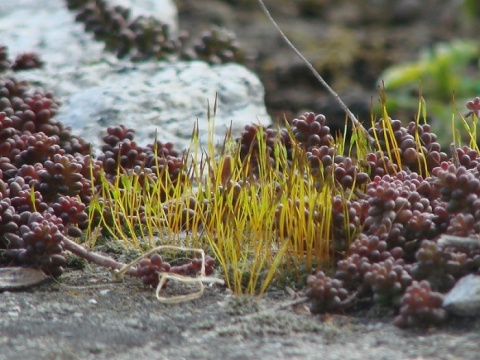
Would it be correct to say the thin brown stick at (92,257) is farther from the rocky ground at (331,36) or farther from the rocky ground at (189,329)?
the rocky ground at (331,36)

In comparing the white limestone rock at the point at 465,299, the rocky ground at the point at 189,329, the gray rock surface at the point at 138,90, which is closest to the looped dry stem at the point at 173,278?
the rocky ground at the point at 189,329

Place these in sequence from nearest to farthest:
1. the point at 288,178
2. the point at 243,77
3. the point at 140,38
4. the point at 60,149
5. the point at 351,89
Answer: the point at 288,178, the point at 60,149, the point at 243,77, the point at 140,38, the point at 351,89

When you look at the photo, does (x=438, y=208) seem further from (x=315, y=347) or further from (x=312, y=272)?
(x=315, y=347)

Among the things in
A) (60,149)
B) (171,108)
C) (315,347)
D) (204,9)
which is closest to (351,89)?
(204,9)

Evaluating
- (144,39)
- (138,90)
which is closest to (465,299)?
(138,90)

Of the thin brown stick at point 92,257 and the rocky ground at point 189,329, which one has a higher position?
the thin brown stick at point 92,257

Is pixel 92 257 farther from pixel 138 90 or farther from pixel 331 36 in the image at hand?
pixel 331 36

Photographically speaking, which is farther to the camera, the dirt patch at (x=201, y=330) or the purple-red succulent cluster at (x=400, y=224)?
the purple-red succulent cluster at (x=400, y=224)
